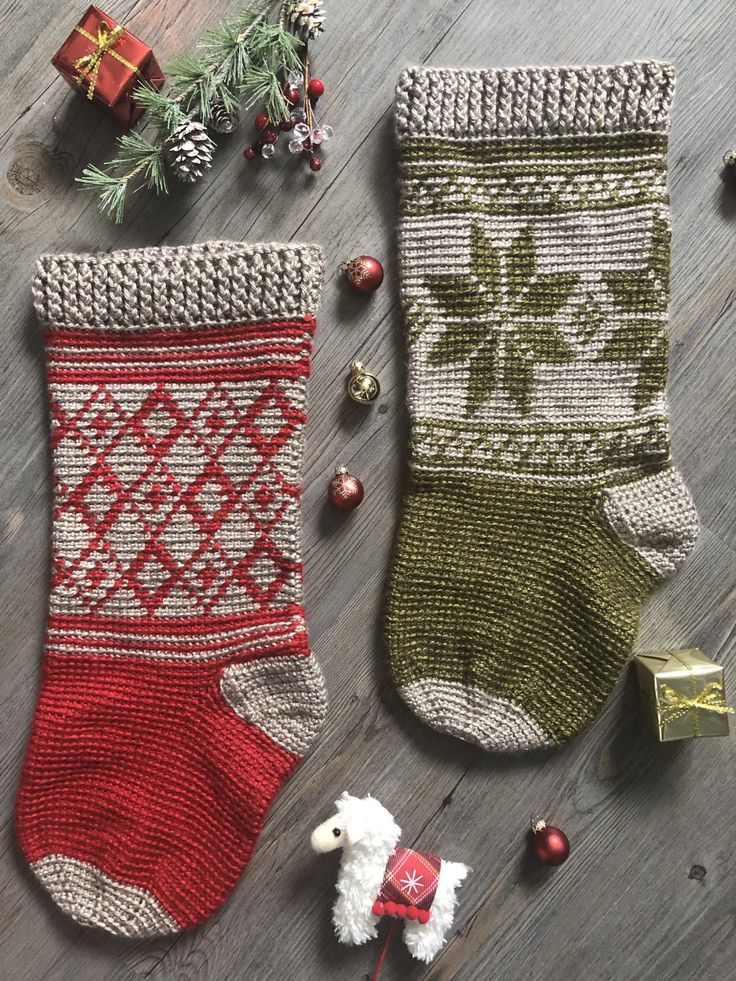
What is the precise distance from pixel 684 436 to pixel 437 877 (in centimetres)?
83

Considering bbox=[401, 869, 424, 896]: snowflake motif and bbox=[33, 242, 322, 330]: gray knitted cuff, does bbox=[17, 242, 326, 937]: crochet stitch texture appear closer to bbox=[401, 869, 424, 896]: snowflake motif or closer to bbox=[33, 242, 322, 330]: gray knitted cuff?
bbox=[33, 242, 322, 330]: gray knitted cuff

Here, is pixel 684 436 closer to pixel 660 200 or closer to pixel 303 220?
pixel 660 200

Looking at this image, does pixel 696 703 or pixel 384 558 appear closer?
pixel 696 703

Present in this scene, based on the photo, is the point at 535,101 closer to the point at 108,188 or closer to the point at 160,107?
the point at 160,107

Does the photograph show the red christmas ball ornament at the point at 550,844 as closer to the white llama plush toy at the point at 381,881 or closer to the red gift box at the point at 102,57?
the white llama plush toy at the point at 381,881

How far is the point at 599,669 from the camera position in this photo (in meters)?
1.17

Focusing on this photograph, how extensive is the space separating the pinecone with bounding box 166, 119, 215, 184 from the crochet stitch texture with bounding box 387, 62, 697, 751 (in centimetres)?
32

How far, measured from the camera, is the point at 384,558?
124 centimetres

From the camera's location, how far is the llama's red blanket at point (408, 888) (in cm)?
112

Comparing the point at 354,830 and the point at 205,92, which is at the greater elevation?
the point at 205,92

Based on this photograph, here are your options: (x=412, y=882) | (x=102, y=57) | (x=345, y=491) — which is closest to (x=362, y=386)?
(x=345, y=491)

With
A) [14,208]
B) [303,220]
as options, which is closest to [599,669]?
[303,220]

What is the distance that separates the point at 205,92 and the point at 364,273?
37cm

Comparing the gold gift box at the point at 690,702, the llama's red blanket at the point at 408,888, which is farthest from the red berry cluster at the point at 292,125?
the llama's red blanket at the point at 408,888
